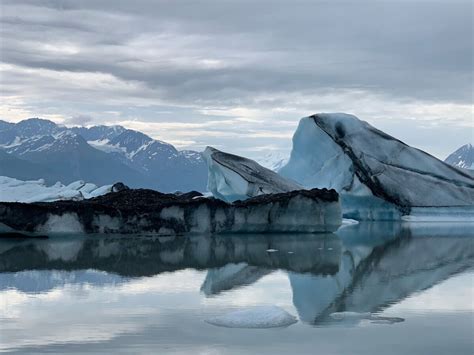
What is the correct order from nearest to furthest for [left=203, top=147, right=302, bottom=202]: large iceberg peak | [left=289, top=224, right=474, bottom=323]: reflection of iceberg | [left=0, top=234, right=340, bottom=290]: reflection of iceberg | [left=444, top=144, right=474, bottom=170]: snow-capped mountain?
1. [left=289, top=224, right=474, bottom=323]: reflection of iceberg
2. [left=0, top=234, right=340, bottom=290]: reflection of iceberg
3. [left=203, top=147, right=302, bottom=202]: large iceberg peak
4. [left=444, top=144, right=474, bottom=170]: snow-capped mountain

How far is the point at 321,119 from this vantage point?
918 inches

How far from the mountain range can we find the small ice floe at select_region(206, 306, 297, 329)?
113m

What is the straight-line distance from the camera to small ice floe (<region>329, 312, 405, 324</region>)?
5805 millimetres

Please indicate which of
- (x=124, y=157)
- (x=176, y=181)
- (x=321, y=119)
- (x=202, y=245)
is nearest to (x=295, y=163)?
(x=321, y=119)

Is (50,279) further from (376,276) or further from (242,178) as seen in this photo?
(242,178)

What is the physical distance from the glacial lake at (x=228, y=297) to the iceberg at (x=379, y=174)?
31.0 ft

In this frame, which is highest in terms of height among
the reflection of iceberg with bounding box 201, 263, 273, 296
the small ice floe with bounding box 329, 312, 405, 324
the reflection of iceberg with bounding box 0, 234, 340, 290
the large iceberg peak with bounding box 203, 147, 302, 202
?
the large iceberg peak with bounding box 203, 147, 302, 202

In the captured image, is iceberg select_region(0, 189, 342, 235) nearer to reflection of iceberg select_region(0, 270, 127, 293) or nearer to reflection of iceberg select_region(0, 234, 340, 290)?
reflection of iceberg select_region(0, 234, 340, 290)

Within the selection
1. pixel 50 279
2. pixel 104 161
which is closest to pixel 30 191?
pixel 50 279

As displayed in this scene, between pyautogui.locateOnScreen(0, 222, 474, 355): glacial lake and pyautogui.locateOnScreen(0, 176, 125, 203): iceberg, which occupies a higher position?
pyautogui.locateOnScreen(0, 176, 125, 203): iceberg

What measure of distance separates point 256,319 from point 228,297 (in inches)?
58.1

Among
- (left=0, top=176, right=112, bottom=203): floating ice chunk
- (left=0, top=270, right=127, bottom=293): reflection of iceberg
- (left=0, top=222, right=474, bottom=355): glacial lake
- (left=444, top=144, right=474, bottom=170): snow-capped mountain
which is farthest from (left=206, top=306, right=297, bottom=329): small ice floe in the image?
(left=444, top=144, right=474, bottom=170): snow-capped mountain

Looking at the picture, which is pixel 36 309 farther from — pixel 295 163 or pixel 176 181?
pixel 176 181

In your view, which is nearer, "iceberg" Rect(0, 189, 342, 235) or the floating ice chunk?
"iceberg" Rect(0, 189, 342, 235)
